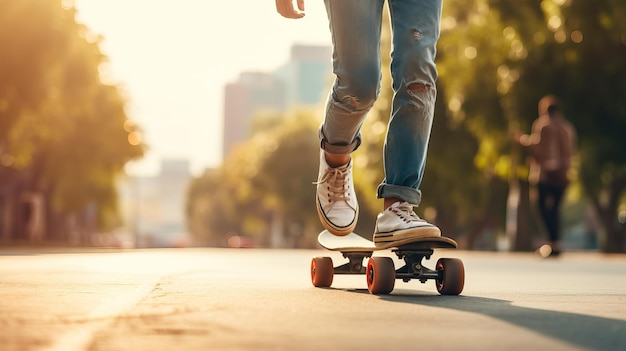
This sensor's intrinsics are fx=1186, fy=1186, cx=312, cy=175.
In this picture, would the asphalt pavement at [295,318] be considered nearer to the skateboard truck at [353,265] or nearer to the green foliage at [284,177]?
the skateboard truck at [353,265]

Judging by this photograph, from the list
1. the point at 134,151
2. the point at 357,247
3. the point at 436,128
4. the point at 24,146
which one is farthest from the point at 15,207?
the point at 357,247

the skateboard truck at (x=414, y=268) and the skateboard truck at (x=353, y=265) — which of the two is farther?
the skateboard truck at (x=353, y=265)

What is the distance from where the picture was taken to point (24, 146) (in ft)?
124

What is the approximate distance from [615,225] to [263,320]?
123ft

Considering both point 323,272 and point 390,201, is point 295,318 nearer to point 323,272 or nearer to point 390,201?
point 390,201

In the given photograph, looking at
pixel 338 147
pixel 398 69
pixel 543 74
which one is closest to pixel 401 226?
pixel 398 69

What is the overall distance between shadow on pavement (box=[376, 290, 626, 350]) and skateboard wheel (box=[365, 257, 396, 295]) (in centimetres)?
8

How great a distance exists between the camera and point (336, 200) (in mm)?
6160

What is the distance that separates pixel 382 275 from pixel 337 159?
1.03m

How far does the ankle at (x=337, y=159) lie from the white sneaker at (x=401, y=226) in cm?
68

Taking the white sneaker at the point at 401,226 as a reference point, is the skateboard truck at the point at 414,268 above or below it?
below

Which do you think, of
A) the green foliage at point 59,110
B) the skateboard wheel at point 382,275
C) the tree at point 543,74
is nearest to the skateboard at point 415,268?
the skateboard wheel at point 382,275

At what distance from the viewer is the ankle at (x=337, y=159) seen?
20.5ft

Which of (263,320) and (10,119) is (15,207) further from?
(263,320)
